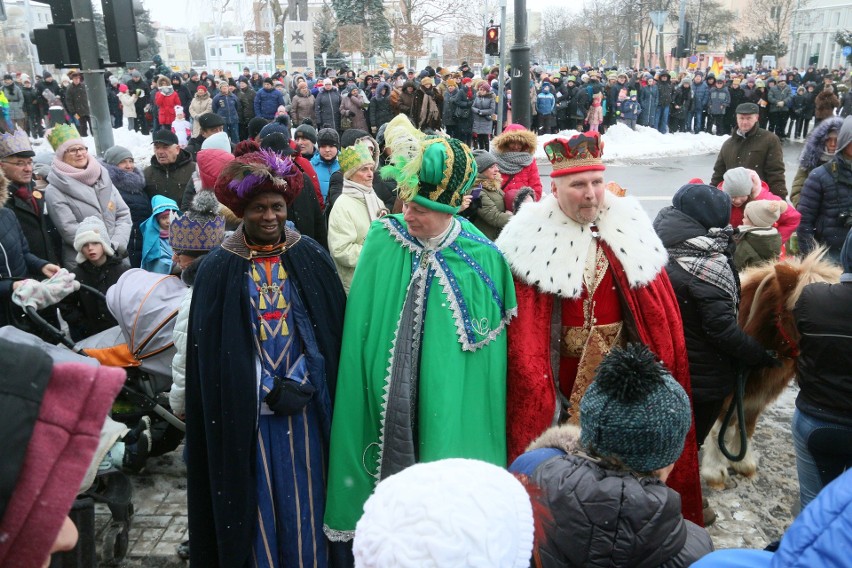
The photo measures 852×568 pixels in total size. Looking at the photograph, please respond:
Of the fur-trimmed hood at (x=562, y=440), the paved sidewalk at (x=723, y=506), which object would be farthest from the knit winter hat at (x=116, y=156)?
the fur-trimmed hood at (x=562, y=440)

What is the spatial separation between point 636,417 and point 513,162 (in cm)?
521

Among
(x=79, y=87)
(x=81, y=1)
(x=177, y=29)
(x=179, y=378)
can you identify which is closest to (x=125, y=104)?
(x=79, y=87)

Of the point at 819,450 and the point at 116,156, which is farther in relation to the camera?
the point at 116,156

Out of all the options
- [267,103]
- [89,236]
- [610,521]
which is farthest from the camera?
[267,103]

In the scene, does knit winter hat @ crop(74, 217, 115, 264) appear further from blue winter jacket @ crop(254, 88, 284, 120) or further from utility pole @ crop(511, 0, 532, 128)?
blue winter jacket @ crop(254, 88, 284, 120)

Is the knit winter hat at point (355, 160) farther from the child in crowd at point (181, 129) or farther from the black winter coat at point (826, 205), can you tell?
the child in crowd at point (181, 129)

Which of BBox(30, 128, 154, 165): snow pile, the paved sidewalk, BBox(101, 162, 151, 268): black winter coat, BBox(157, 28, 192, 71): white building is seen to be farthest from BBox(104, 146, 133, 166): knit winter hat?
BBox(157, 28, 192, 71): white building

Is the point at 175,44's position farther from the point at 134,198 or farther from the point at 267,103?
the point at 134,198

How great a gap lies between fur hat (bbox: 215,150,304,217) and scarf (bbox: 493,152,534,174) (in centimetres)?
403

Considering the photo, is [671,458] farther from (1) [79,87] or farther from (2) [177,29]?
(2) [177,29]

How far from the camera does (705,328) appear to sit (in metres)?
3.54

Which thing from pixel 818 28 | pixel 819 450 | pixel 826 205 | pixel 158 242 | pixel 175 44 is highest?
pixel 175 44

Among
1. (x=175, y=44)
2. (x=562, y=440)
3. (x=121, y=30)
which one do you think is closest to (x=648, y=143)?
(x=121, y=30)

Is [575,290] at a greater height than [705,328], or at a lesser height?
greater
